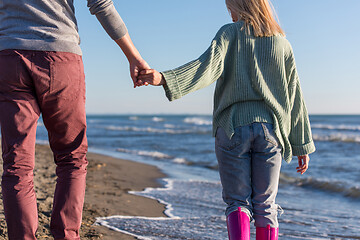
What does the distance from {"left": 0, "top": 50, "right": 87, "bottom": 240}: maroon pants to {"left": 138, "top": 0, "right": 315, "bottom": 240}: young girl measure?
2.29 feet

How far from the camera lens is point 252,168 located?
2.19 m

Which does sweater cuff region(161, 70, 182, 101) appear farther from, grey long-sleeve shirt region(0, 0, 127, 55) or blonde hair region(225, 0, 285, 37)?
blonde hair region(225, 0, 285, 37)

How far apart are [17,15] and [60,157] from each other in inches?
29.6

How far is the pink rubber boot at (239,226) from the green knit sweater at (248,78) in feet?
1.45

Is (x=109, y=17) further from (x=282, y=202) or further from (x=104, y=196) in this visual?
(x=282, y=202)

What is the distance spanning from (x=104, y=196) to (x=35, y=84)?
2958 mm

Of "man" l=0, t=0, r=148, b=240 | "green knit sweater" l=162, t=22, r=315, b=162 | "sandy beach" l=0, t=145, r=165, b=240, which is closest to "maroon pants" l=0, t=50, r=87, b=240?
"man" l=0, t=0, r=148, b=240

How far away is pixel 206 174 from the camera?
7.68 m

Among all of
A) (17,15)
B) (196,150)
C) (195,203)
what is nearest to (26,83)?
(17,15)

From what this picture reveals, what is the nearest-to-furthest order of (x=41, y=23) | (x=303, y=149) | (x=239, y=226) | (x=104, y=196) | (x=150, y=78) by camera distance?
(x=41, y=23) → (x=150, y=78) → (x=239, y=226) → (x=303, y=149) → (x=104, y=196)

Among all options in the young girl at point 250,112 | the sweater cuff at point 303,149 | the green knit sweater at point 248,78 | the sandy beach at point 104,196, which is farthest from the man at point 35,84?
the sweater cuff at point 303,149

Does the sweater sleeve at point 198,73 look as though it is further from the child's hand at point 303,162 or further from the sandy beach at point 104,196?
the sandy beach at point 104,196

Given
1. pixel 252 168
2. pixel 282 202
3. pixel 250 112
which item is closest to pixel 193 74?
pixel 250 112

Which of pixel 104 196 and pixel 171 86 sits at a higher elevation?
pixel 171 86
